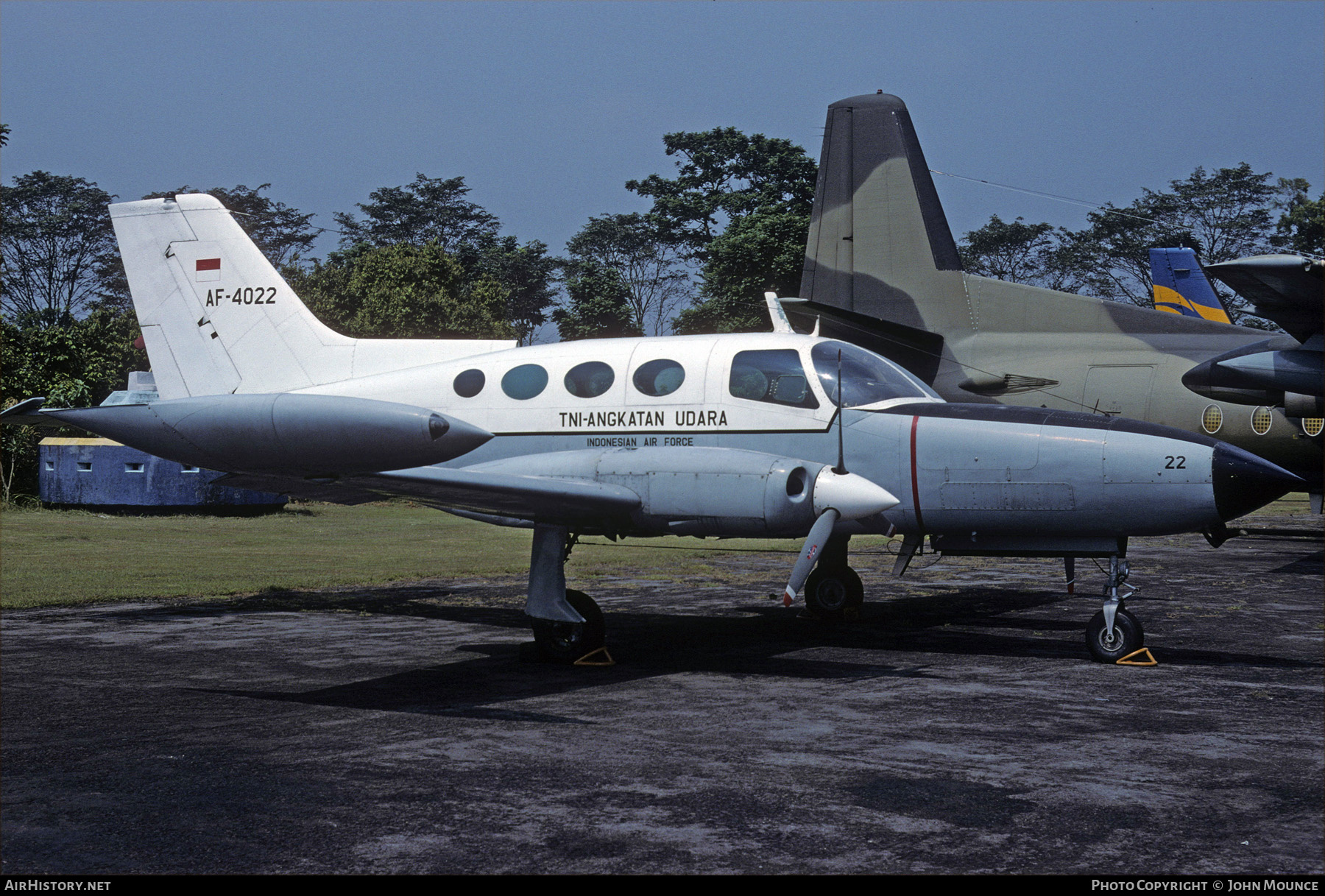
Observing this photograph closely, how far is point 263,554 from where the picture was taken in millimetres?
21578

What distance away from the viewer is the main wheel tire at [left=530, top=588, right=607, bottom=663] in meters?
10.8

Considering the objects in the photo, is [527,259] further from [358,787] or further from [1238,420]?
[358,787]

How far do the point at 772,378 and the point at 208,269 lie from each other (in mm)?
7048

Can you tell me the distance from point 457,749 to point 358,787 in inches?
40.0

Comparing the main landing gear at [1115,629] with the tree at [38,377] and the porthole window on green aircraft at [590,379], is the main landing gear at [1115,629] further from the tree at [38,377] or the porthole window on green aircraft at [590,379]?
the tree at [38,377]

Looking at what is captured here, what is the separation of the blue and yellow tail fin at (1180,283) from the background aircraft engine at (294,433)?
30.9 m

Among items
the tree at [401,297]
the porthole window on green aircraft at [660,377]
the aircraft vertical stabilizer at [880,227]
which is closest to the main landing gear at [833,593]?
the porthole window on green aircraft at [660,377]

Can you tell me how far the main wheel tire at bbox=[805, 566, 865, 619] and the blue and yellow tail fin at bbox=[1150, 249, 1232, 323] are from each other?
946 inches

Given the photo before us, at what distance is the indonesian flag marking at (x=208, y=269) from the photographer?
546 inches

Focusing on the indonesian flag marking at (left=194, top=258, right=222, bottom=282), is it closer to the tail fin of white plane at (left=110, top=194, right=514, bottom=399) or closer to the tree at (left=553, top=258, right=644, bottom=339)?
the tail fin of white plane at (left=110, top=194, right=514, bottom=399)

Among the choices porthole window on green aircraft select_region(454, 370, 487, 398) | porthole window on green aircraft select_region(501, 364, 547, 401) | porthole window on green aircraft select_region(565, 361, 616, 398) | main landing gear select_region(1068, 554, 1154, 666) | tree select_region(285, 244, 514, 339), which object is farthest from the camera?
tree select_region(285, 244, 514, 339)

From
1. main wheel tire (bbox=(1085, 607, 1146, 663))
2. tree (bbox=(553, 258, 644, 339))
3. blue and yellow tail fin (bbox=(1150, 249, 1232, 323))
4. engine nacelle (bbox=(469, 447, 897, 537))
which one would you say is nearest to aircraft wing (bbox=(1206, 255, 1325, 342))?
main wheel tire (bbox=(1085, 607, 1146, 663))

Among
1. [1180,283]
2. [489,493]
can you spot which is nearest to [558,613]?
[489,493]

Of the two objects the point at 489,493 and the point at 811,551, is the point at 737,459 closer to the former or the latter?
the point at 811,551
